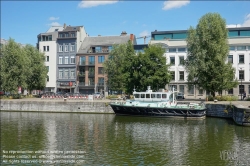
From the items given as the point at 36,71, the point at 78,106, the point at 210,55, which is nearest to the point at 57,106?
the point at 78,106

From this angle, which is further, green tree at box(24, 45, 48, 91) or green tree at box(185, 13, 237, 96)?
green tree at box(24, 45, 48, 91)

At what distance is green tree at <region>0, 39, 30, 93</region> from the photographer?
62844 mm

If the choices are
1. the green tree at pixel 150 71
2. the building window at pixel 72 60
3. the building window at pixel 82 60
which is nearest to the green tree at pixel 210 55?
the green tree at pixel 150 71

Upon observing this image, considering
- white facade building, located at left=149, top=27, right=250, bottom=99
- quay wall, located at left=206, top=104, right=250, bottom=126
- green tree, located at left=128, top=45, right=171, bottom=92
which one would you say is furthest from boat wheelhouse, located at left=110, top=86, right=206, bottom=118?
white facade building, located at left=149, top=27, right=250, bottom=99

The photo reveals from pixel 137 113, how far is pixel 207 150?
23651 mm

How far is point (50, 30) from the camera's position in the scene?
97.3 metres

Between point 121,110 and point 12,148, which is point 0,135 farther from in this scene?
point 121,110

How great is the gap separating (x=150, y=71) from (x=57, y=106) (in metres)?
18.9

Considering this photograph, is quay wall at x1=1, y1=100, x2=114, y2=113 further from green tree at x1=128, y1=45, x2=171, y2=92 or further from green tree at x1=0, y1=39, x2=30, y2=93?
green tree at x1=128, y1=45, x2=171, y2=92

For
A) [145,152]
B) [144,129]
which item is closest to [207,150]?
[145,152]

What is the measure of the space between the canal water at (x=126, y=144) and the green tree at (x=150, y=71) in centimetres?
1916

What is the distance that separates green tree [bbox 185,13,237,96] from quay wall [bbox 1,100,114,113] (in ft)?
58.0

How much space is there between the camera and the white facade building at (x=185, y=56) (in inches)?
2704

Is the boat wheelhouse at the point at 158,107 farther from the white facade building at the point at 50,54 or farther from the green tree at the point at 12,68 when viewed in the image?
the white facade building at the point at 50,54
